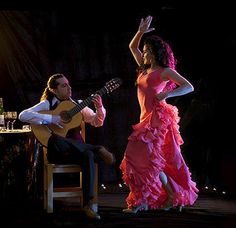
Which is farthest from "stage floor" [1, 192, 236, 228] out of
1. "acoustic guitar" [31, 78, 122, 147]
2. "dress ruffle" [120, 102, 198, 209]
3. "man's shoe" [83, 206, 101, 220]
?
"acoustic guitar" [31, 78, 122, 147]

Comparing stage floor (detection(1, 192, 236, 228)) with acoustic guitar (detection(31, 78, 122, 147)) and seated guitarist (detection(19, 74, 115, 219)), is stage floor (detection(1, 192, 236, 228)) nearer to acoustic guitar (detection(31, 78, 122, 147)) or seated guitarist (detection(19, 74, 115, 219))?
seated guitarist (detection(19, 74, 115, 219))

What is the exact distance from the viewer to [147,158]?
16.1 feet

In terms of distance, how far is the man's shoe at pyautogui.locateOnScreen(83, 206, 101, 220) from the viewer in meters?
4.74

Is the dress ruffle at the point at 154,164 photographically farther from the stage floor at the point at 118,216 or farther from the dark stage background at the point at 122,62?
the dark stage background at the point at 122,62

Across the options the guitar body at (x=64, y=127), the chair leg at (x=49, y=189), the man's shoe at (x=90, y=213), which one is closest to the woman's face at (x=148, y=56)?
the guitar body at (x=64, y=127)

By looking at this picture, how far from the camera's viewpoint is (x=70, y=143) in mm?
5027

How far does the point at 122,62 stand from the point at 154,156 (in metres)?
2.52

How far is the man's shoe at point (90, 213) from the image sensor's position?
4.74 metres

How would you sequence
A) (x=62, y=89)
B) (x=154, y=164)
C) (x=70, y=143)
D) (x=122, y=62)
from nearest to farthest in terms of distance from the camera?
(x=154, y=164) < (x=70, y=143) < (x=62, y=89) < (x=122, y=62)

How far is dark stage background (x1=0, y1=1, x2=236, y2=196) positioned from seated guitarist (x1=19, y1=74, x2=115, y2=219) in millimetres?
1574

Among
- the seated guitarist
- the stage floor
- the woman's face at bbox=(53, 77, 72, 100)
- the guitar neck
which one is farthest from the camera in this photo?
the woman's face at bbox=(53, 77, 72, 100)

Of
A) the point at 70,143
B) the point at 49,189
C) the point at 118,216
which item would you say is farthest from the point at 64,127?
the point at 118,216

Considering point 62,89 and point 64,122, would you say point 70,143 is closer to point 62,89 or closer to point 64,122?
point 64,122

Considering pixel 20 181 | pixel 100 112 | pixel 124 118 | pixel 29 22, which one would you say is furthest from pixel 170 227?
pixel 29 22
